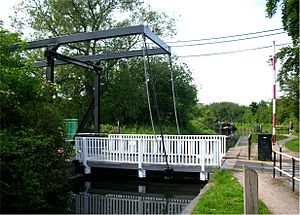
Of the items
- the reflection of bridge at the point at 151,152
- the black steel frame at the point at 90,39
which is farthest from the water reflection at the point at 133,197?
the black steel frame at the point at 90,39

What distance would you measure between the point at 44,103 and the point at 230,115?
212 ft

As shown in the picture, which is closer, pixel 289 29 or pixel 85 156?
pixel 289 29

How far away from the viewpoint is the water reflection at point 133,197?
27.8 feet

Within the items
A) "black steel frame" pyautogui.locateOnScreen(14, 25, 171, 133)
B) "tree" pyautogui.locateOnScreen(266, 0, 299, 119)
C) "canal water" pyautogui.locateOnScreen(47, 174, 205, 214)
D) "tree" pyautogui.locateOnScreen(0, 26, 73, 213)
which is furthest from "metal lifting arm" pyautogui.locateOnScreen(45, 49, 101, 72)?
"tree" pyautogui.locateOnScreen(266, 0, 299, 119)

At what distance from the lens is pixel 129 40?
82.6ft

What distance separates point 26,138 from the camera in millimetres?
7895

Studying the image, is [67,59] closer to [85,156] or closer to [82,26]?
[85,156]

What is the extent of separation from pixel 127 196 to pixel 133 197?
0.21 metres

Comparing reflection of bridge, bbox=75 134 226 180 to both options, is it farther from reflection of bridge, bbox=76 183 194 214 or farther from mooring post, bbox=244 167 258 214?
mooring post, bbox=244 167 258 214

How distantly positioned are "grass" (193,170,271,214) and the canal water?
105 centimetres

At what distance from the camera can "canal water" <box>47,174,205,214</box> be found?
843cm

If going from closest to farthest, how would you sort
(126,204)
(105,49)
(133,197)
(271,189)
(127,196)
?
(271,189), (126,204), (133,197), (127,196), (105,49)

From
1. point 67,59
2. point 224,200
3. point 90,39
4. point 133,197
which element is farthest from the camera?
point 67,59

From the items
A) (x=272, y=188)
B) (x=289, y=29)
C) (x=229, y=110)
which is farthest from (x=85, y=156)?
(x=229, y=110)
